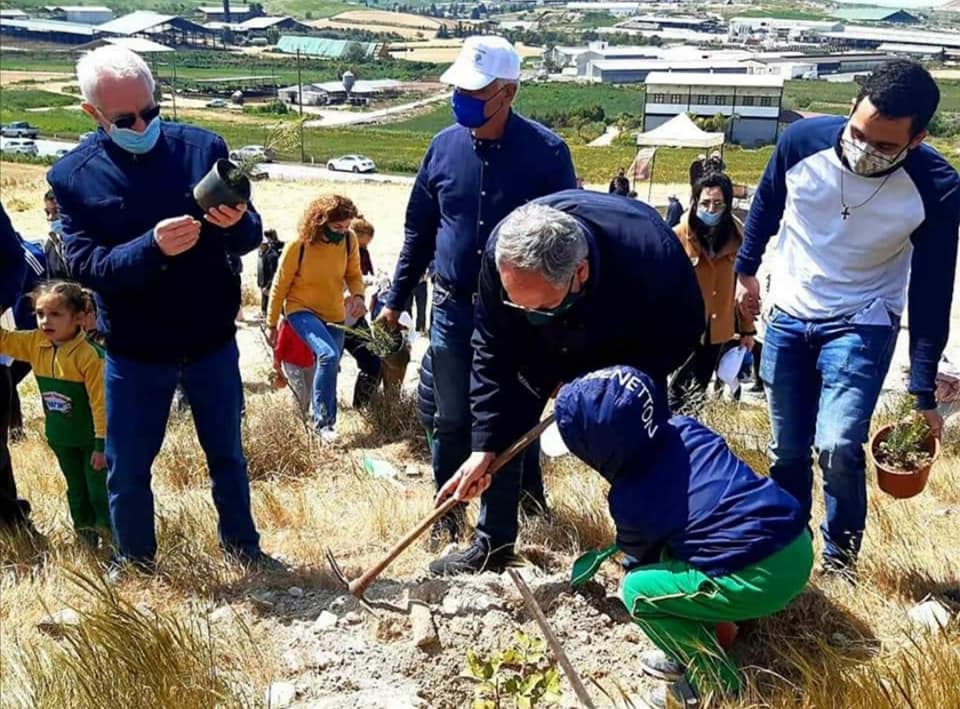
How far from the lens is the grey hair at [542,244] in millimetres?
2586

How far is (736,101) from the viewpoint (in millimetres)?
48188

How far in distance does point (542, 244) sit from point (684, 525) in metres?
0.86

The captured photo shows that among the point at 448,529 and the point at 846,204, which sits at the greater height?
the point at 846,204

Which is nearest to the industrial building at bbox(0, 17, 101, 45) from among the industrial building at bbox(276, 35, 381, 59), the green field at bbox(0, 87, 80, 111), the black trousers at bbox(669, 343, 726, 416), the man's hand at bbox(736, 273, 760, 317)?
the industrial building at bbox(276, 35, 381, 59)

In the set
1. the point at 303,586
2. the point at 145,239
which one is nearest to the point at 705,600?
the point at 303,586

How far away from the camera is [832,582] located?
10.7 ft

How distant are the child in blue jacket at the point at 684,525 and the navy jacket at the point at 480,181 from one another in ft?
4.12

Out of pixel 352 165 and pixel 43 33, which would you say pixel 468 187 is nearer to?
pixel 352 165

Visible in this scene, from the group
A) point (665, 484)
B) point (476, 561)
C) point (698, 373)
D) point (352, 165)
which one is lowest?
point (352, 165)

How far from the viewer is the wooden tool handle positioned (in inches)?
119

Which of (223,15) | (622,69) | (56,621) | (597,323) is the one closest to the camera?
(597,323)

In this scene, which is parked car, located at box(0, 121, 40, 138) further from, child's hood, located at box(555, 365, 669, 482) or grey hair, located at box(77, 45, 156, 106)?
child's hood, located at box(555, 365, 669, 482)

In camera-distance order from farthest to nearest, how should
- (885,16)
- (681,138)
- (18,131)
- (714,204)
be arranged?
(18,131), (885,16), (681,138), (714,204)

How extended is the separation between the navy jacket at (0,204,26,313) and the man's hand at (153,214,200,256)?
42.6 inches
